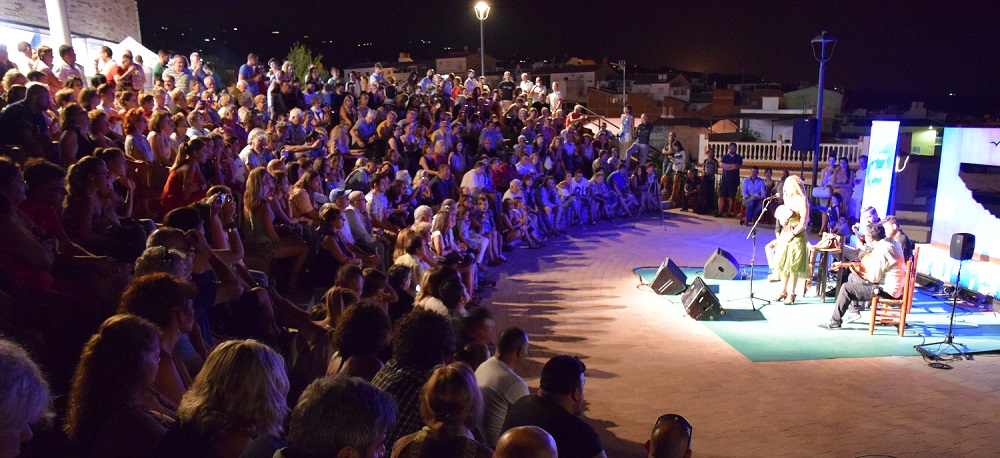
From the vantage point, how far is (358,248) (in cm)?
807

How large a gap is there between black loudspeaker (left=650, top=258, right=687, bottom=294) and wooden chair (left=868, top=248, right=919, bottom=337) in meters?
2.32

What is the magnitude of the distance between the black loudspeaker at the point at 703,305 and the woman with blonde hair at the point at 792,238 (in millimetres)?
1305

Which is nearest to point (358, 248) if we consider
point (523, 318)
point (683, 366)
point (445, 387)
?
point (523, 318)

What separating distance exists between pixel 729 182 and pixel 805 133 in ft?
15.9

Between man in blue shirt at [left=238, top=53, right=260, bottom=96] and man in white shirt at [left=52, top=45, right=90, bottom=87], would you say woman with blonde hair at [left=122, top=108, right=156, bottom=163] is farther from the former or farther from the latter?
man in blue shirt at [left=238, top=53, right=260, bottom=96]

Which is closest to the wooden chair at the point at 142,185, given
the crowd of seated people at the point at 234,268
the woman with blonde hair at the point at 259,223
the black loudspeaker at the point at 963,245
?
the crowd of seated people at the point at 234,268

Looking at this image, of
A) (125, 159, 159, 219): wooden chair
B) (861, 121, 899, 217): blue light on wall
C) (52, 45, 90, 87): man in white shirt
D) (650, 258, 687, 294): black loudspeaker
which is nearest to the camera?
(125, 159, 159, 219): wooden chair

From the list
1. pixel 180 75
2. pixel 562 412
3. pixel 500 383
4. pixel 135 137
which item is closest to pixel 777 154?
pixel 180 75

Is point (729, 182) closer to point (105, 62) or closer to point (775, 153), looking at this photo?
point (775, 153)

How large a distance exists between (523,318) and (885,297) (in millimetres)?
4253

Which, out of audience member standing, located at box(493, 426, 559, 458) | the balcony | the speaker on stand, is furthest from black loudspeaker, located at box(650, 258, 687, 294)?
the balcony

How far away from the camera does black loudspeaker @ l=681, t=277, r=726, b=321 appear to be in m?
8.44

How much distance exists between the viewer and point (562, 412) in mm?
3086

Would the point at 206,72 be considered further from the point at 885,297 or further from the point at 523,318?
the point at 885,297
